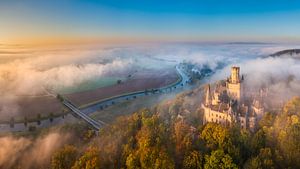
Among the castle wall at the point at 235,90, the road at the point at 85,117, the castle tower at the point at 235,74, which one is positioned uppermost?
the castle tower at the point at 235,74

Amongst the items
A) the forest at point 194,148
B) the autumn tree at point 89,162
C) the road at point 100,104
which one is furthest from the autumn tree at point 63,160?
the road at point 100,104

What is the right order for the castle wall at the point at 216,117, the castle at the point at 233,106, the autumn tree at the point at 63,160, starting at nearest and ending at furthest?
1. the autumn tree at the point at 63,160
2. the castle at the point at 233,106
3. the castle wall at the point at 216,117

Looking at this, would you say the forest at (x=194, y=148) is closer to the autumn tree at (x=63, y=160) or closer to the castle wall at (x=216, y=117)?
the autumn tree at (x=63, y=160)

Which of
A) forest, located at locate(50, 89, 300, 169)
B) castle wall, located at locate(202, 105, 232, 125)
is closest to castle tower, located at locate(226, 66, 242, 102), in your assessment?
castle wall, located at locate(202, 105, 232, 125)

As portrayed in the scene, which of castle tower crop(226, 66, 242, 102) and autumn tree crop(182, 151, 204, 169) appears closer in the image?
autumn tree crop(182, 151, 204, 169)

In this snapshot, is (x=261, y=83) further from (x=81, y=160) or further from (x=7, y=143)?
(x=7, y=143)

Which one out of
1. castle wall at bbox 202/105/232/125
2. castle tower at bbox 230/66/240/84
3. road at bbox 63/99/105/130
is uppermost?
castle tower at bbox 230/66/240/84

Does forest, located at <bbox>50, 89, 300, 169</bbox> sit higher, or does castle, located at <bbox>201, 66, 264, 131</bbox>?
Result: castle, located at <bbox>201, 66, 264, 131</bbox>

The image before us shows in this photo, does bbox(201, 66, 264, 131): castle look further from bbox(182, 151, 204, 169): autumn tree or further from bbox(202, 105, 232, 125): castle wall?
bbox(182, 151, 204, 169): autumn tree

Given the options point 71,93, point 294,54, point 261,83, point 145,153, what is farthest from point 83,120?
point 294,54

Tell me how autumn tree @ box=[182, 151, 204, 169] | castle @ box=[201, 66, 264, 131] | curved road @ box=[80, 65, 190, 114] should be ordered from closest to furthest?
autumn tree @ box=[182, 151, 204, 169], castle @ box=[201, 66, 264, 131], curved road @ box=[80, 65, 190, 114]
